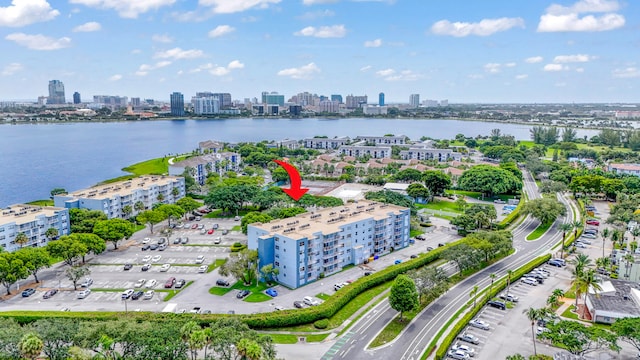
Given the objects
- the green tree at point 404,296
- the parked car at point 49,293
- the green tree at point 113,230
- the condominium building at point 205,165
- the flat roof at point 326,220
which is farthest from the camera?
the condominium building at point 205,165

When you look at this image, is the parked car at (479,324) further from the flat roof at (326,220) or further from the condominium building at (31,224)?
the condominium building at (31,224)

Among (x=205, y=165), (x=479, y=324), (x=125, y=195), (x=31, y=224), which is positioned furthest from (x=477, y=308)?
(x=205, y=165)

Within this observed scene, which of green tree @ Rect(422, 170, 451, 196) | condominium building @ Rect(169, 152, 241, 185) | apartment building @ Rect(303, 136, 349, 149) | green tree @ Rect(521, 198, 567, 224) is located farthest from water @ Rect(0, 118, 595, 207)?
green tree @ Rect(521, 198, 567, 224)

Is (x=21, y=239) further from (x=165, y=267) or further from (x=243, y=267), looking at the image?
(x=243, y=267)

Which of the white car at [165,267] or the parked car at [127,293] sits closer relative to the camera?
the parked car at [127,293]

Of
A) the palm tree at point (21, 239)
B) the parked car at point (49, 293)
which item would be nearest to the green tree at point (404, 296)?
the parked car at point (49, 293)
